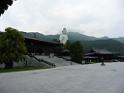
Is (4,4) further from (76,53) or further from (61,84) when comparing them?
(76,53)

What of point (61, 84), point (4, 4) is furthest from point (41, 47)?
point (4, 4)

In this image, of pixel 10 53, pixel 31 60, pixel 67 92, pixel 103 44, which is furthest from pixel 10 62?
pixel 103 44

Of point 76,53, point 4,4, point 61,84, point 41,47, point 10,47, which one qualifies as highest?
point 4,4

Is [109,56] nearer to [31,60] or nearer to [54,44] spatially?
[54,44]

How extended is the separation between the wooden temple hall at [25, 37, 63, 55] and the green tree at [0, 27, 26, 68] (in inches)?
857

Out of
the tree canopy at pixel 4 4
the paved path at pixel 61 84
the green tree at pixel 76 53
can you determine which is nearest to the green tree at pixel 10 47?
the paved path at pixel 61 84

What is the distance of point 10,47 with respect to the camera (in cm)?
4634

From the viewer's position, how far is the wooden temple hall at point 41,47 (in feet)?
238

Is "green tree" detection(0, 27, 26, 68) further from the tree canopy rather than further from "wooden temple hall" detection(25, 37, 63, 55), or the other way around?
the tree canopy

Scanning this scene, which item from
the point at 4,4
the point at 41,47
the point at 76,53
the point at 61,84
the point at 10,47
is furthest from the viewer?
the point at 41,47

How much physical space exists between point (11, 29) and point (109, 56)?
7291 cm

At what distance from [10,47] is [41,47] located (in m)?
31.3

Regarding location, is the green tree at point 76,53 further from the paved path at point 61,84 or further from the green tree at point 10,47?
the paved path at point 61,84

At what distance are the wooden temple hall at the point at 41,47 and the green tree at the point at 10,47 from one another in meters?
21.8
